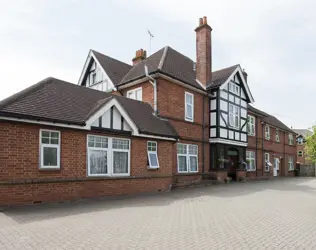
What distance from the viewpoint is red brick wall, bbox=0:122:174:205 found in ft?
26.1

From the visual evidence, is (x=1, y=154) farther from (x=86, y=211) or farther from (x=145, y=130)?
(x=145, y=130)

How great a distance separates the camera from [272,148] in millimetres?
28469

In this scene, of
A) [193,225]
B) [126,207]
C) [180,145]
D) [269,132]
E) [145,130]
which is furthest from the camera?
[269,132]

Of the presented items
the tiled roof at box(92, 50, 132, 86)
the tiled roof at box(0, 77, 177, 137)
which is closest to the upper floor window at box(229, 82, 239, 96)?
the tiled roof at box(92, 50, 132, 86)

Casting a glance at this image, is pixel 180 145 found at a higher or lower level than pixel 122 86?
lower

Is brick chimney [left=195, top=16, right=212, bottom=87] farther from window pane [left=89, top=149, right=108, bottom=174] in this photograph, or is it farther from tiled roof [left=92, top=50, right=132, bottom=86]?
window pane [left=89, top=149, right=108, bottom=174]

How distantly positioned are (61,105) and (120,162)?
3.36 meters

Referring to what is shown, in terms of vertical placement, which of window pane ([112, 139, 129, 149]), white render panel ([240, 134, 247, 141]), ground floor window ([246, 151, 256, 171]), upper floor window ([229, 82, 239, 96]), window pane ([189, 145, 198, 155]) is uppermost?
upper floor window ([229, 82, 239, 96])

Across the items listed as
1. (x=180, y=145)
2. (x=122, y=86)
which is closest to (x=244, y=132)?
(x=180, y=145)

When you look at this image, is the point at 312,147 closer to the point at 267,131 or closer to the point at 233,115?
the point at 267,131

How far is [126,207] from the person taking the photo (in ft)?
28.0

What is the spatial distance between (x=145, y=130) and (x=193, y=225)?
233 inches

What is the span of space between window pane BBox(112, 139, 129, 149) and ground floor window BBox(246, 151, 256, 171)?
15.1 m

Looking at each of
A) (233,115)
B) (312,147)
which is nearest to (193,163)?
(233,115)
